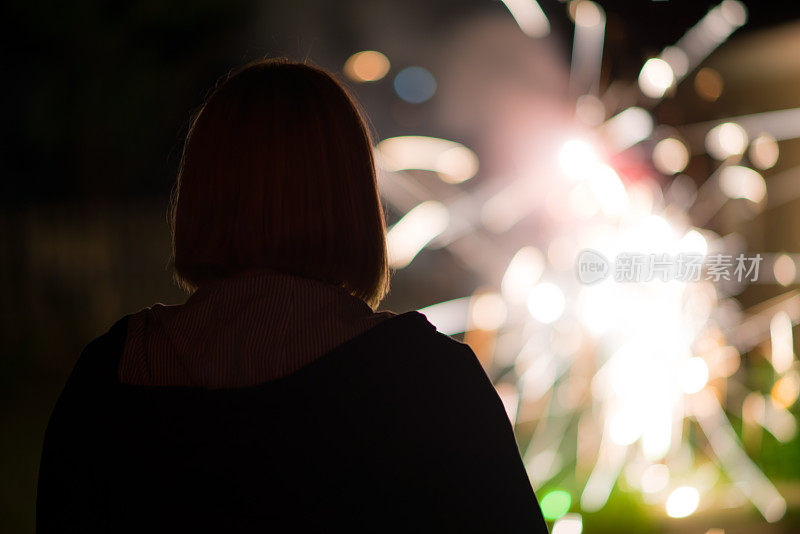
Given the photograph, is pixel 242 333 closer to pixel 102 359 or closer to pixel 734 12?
pixel 102 359

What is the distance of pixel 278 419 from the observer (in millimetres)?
569

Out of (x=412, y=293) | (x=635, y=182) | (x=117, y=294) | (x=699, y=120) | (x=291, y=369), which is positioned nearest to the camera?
(x=291, y=369)

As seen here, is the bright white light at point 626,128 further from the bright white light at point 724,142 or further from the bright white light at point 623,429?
the bright white light at point 623,429

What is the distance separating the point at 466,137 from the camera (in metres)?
2.24

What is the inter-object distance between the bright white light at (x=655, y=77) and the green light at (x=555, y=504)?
4.68ft

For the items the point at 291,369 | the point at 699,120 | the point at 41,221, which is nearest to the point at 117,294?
the point at 41,221

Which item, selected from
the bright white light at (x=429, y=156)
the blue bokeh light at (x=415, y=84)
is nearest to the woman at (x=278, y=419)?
the bright white light at (x=429, y=156)

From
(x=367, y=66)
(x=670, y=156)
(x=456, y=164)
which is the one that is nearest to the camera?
(x=367, y=66)

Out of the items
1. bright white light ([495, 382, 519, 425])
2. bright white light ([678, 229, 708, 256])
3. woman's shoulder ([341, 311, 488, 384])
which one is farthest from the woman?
bright white light ([678, 229, 708, 256])

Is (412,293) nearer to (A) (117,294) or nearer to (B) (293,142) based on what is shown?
(A) (117,294)

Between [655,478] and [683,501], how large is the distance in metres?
0.12

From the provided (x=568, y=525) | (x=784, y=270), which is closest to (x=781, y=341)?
(x=784, y=270)

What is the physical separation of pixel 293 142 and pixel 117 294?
1020 mm

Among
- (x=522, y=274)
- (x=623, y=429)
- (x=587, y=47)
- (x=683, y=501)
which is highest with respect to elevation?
(x=587, y=47)
